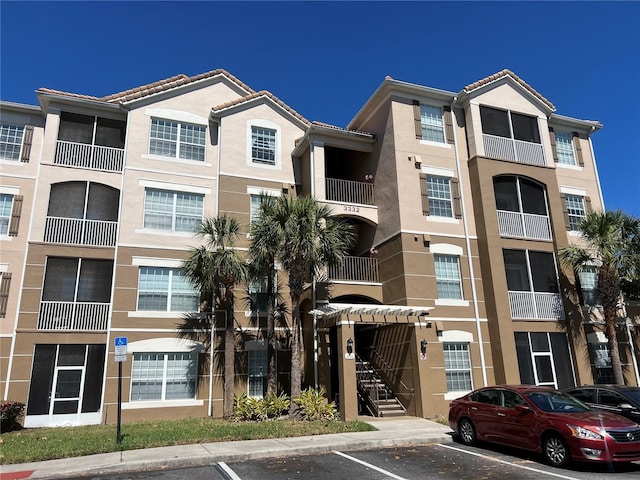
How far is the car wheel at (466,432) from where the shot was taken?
12.4m

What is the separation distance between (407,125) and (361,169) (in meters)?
3.34

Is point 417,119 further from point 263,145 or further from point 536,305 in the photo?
point 536,305

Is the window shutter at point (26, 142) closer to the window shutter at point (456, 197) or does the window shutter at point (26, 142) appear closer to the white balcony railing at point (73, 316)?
the white balcony railing at point (73, 316)

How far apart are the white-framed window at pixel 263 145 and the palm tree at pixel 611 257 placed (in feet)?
44.2

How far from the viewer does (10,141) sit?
63.4ft

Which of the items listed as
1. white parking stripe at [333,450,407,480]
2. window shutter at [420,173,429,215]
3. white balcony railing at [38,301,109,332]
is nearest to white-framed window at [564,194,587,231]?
window shutter at [420,173,429,215]

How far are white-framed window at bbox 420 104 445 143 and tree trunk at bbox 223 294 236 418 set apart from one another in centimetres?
1152

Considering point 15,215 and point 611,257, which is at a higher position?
point 15,215

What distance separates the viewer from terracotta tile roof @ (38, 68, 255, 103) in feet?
65.5

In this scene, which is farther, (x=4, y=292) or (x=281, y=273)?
(x=281, y=273)

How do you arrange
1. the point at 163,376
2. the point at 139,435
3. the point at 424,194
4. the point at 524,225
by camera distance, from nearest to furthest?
A: the point at 139,435 < the point at 163,376 < the point at 424,194 < the point at 524,225

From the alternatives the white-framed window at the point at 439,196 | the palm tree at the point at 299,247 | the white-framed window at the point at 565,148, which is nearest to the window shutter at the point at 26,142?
the palm tree at the point at 299,247

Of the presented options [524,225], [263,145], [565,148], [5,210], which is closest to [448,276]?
[524,225]

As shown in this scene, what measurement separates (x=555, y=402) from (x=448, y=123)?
13.9 m
